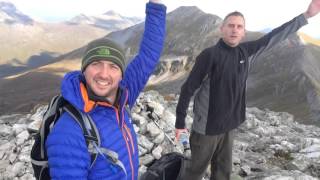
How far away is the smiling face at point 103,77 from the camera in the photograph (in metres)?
4.04

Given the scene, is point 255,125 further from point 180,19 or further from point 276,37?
point 180,19

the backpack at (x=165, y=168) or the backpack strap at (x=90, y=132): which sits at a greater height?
the backpack strap at (x=90, y=132)

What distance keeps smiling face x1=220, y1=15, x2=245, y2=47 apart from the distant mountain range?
53832 millimetres

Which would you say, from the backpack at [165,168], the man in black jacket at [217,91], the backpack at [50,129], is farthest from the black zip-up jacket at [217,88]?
the backpack at [50,129]

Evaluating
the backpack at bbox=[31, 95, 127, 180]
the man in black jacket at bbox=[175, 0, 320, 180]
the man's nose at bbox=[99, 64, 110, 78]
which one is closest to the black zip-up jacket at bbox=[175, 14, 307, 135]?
the man in black jacket at bbox=[175, 0, 320, 180]

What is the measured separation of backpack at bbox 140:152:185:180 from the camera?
22.8 ft

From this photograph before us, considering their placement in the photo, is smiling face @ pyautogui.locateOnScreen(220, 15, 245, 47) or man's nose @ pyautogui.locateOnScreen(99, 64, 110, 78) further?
smiling face @ pyautogui.locateOnScreen(220, 15, 245, 47)

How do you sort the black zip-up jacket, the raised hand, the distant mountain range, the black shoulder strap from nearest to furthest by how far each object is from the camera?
the black shoulder strap < the black zip-up jacket < the raised hand < the distant mountain range

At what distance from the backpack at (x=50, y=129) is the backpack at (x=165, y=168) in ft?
9.98

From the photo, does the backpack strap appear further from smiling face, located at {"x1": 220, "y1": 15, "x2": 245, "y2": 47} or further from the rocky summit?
the rocky summit

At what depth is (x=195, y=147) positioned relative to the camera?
7.25 meters

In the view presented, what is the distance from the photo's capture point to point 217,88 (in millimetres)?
6988

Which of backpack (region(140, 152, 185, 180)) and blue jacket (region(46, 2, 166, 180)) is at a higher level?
blue jacket (region(46, 2, 166, 180))

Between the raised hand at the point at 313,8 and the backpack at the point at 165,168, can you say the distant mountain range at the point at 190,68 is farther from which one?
the backpack at the point at 165,168
